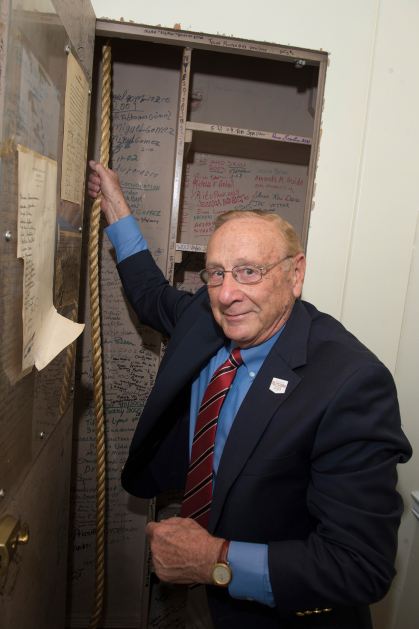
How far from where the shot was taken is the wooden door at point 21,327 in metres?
0.68

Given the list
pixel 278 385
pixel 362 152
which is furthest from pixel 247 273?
pixel 362 152

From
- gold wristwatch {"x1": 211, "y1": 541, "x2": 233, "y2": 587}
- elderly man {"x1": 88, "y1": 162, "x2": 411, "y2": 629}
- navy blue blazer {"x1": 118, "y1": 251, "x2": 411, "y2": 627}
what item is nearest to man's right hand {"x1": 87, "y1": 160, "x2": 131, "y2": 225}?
elderly man {"x1": 88, "y1": 162, "x2": 411, "y2": 629}

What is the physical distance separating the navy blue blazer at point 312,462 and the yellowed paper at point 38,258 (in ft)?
1.69

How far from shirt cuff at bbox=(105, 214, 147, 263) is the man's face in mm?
506

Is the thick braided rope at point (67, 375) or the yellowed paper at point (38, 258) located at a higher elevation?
the yellowed paper at point (38, 258)

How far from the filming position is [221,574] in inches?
37.9

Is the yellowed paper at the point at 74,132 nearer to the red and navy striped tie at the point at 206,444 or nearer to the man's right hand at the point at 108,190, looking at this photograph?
the man's right hand at the point at 108,190

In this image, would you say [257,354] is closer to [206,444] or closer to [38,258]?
[206,444]

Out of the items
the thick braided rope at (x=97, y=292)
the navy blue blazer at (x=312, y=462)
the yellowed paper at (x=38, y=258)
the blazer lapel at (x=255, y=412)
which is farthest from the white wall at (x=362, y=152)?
the yellowed paper at (x=38, y=258)

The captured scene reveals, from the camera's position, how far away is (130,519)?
2.02 m

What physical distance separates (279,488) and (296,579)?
0.21m

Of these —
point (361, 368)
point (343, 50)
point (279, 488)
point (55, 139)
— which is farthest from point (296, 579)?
point (343, 50)

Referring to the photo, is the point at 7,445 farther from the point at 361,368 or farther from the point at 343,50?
the point at 343,50

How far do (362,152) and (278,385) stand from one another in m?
0.98
